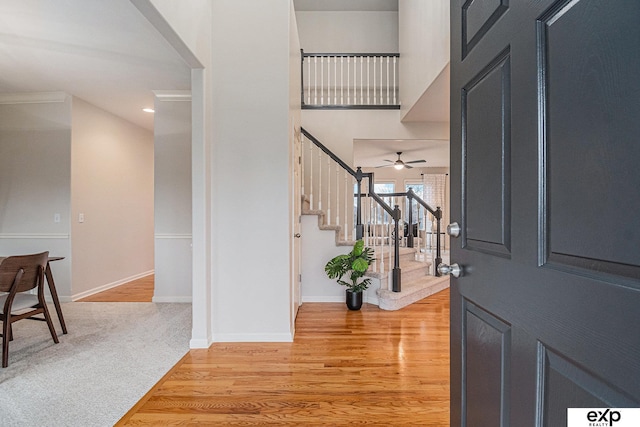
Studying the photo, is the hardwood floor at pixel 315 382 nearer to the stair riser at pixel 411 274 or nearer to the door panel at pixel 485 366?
the door panel at pixel 485 366

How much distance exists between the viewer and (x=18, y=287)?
2.54m

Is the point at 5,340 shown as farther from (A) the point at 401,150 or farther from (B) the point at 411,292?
(A) the point at 401,150

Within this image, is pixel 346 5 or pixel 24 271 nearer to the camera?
pixel 24 271

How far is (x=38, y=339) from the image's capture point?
292 centimetres

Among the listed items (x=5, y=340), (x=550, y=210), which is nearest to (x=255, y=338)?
(x=5, y=340)

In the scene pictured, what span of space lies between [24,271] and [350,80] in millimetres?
5058

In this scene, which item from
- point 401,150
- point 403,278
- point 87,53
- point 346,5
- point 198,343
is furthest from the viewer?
point 401,150

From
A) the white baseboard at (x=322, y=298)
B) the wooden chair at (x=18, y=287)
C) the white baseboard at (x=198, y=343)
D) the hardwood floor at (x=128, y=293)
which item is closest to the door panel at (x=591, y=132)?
the white baseboard at (x=198, y=343)

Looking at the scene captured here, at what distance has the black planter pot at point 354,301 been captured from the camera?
12.2 ft

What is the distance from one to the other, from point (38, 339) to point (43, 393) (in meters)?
1.16

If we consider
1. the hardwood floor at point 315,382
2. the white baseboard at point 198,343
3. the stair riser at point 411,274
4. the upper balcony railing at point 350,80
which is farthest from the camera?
the upper balcony railing at point 350,80

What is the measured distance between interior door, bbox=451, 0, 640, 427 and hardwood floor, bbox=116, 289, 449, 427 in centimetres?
96

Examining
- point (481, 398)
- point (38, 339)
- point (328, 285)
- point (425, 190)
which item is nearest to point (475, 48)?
point (481, 398)

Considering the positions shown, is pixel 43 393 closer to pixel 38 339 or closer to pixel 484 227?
pixel 38 339
